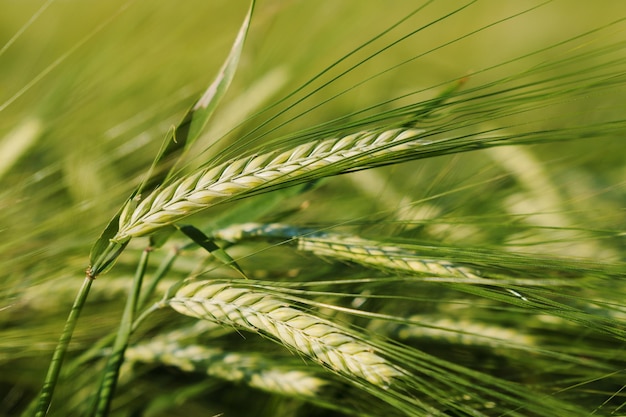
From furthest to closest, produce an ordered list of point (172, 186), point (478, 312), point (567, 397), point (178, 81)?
point (178, 81), point (478, 312), point (567, 397), point (172, 186)

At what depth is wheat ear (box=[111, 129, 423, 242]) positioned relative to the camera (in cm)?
40

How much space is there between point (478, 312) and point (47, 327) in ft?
1.39

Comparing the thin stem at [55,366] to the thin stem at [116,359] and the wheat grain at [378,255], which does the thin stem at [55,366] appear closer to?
the thin stem at [116,359]

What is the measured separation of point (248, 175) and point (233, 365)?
0.21 m

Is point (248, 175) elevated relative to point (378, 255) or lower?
elevated

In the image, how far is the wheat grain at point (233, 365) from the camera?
505 mm

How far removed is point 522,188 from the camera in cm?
68

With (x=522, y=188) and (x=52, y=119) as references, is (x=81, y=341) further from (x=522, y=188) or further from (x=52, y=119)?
(x=522, y=188)

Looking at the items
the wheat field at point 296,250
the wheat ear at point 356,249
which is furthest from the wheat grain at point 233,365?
the wheat ear at point 356,249

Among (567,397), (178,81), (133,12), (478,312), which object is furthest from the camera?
(178,81)

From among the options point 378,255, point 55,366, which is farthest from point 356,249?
point 55,366

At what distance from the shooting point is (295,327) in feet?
1.30

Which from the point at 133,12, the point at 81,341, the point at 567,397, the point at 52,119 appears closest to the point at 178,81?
the point at 133,12

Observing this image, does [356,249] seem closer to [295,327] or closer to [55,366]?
[295,327]
